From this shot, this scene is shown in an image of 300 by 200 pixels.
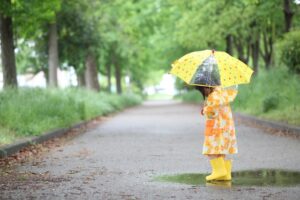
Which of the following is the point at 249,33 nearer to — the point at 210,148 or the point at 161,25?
the point at 161,25

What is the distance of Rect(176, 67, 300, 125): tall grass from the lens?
61.0ft

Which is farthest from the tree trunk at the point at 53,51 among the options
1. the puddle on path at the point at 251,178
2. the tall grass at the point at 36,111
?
the puddle on path at the point at 251,178

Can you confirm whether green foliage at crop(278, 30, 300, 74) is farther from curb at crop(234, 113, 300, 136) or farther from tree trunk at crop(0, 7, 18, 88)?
tree trunk at crop(0, 7, 18, 88)

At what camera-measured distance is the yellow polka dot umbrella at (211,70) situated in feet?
27.3

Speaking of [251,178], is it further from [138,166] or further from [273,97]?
[273,97]

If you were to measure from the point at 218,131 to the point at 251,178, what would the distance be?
85 cm

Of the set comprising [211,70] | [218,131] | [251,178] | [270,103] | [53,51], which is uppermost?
[53,51]

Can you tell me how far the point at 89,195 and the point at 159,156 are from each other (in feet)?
14.8

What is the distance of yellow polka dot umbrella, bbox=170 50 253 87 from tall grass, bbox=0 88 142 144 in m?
5.40

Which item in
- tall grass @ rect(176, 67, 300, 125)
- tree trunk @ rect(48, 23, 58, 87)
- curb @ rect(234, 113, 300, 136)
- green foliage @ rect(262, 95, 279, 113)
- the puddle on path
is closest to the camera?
the puddle on path

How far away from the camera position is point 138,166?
10.3m

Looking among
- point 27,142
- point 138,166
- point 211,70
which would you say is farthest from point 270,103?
point 211,70

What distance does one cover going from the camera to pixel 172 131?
1864 centimetres

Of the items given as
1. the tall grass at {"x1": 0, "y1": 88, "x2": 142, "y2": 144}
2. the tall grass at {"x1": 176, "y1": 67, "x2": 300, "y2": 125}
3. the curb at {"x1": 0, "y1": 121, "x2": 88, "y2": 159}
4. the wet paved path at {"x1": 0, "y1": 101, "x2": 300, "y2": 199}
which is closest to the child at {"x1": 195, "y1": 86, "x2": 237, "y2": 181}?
the wet paved path at {"x1": 0, "y1": 101, "x2": 300, "y2": 199}
